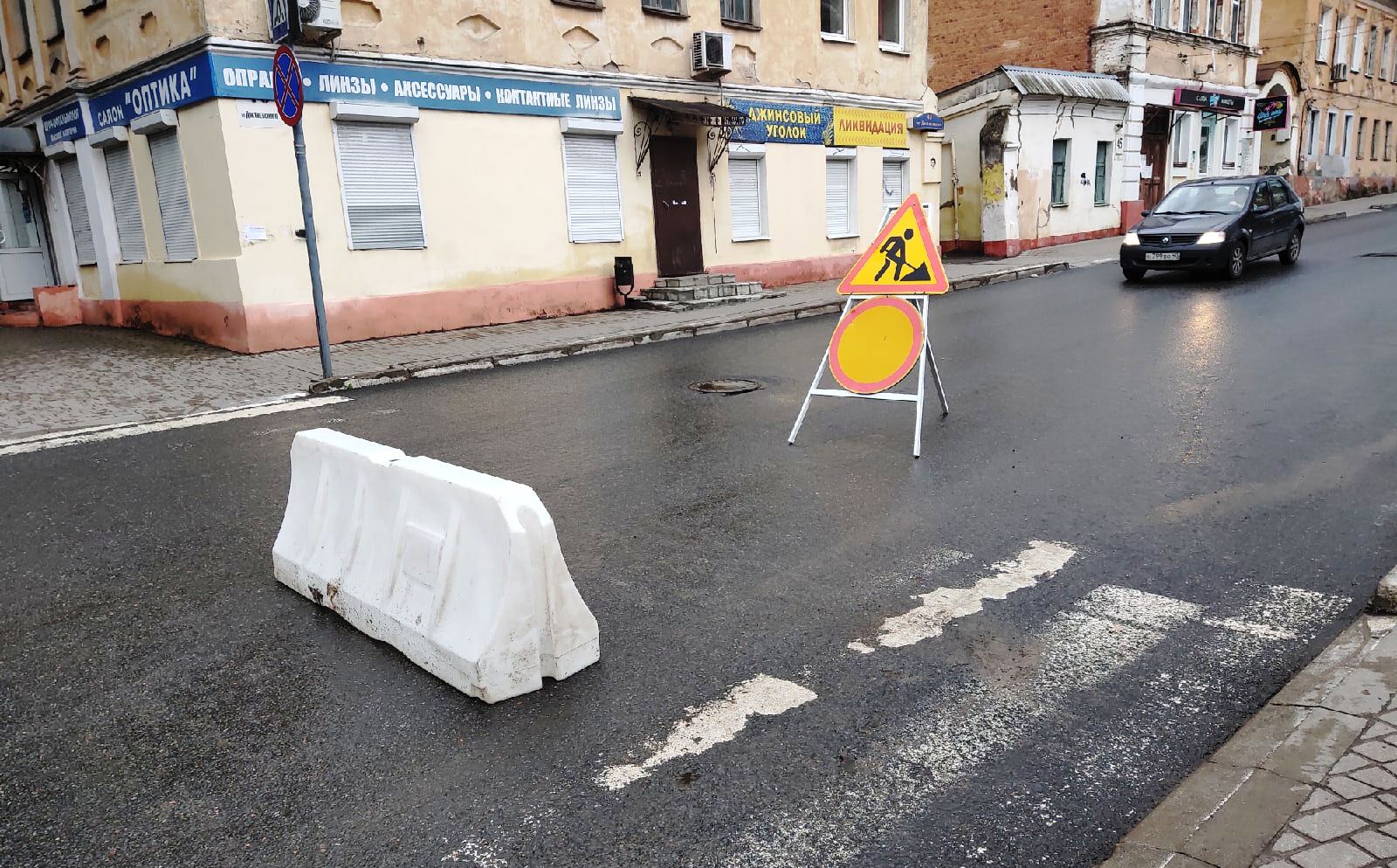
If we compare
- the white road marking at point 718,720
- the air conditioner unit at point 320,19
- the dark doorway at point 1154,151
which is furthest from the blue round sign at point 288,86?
the dark doorway at point 1154,151

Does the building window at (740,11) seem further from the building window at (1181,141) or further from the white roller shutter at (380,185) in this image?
the building window at (1181,141)

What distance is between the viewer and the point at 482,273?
15094mm

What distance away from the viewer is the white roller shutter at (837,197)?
21.0 m

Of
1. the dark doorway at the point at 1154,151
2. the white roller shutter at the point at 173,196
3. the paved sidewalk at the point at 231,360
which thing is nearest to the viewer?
the paved sidewalk at the point at 231,360

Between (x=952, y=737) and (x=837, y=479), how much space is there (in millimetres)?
3143

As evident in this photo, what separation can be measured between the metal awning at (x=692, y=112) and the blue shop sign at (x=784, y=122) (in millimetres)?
1037

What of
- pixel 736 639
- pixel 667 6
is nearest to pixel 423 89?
pixel 667 6

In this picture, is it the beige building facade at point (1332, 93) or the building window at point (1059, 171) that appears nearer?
the building window at point (1059, 171)

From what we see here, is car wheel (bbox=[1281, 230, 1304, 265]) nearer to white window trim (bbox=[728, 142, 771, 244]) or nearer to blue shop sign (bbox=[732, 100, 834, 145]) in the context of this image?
blue shop sign (bbox=[732, 100, 834, 145])

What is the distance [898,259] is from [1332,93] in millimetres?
45031

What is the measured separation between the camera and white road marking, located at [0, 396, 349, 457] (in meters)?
8.32

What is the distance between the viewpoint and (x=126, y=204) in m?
15.2

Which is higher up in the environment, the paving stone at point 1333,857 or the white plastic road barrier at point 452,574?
the white plastic road barrier at point 452,574

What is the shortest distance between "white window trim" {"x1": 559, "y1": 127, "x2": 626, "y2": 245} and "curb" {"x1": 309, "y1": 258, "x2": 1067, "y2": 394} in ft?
10.1
